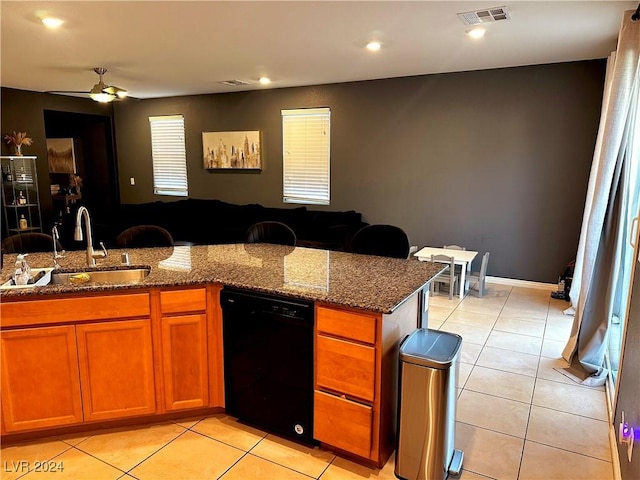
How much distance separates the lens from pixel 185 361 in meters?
2.52

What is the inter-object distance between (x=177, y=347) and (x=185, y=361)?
0.32 feet

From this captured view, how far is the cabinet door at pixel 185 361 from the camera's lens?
2473 millimetres

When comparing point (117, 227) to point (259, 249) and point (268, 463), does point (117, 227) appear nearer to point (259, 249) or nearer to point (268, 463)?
point (259, 249)

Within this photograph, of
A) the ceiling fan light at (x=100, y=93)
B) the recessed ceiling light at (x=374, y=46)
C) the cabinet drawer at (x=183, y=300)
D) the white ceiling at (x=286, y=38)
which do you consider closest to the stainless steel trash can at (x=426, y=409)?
the cabinet drawer at (x=183, y=300)

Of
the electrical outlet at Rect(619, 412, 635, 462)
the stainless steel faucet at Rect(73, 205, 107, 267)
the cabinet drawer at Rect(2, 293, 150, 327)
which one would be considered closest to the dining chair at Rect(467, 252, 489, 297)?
the electrical outlet at Rect(619, 412, 635, 462)

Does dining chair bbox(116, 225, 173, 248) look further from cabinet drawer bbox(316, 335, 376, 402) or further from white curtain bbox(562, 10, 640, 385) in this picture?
white curtain bbox(562, 10, 640, 385)

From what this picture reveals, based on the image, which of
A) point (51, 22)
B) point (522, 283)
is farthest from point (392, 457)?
point (51, 22)

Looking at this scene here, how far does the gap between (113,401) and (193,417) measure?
0.47 m

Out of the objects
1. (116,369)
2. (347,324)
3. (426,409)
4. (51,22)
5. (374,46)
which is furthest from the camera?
(374,46)

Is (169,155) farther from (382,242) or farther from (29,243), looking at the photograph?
(382,242)

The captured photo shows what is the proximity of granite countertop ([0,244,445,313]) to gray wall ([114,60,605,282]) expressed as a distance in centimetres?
298

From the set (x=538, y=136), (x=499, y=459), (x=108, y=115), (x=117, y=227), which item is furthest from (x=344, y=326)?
(x=108, y=115)

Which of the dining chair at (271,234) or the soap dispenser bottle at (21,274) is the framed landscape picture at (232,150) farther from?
the soap dispenser bottle at (21,274)

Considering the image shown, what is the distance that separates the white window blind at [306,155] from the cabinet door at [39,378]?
15.1 feet
